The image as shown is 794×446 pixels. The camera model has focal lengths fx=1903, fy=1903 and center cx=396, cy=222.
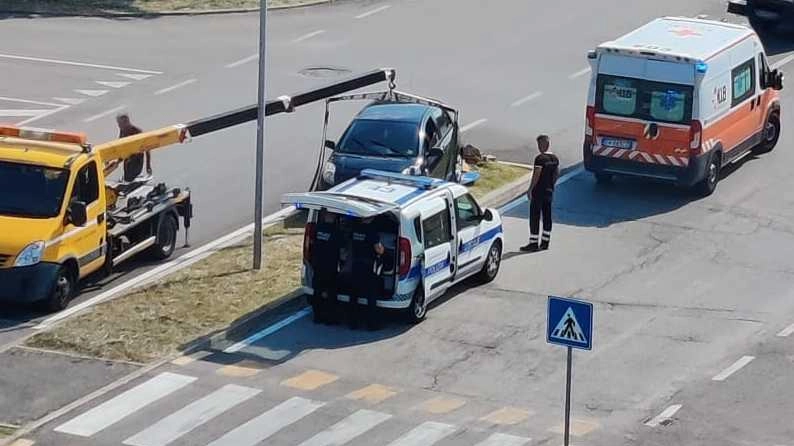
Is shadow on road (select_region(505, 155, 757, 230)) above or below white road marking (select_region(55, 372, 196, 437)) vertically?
above

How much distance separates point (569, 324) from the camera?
19812 millimetres

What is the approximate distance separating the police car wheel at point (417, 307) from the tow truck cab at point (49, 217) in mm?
4439

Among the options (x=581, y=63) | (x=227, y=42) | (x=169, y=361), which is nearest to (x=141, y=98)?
(x=227, y=42)

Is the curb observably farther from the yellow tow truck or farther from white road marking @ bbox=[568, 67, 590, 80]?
the yellow tow truck

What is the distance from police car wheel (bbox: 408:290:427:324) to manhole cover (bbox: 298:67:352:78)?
15.0 meters

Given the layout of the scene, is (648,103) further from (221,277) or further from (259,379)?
(259,379)

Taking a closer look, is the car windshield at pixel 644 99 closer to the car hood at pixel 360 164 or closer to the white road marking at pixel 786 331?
the car hood at pixel 360 164

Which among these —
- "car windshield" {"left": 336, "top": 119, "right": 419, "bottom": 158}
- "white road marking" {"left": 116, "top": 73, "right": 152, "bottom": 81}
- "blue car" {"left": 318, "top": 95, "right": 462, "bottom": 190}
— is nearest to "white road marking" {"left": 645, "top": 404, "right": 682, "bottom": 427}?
"blue car" {"left": 318, "top": 95, "right": 462, "bottom": 190}

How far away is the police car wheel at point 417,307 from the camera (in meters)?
24.8

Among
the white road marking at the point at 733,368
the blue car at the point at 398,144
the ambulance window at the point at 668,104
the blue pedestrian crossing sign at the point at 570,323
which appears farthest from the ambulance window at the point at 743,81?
the blue pedestrian crossing sign at the point at 570,323

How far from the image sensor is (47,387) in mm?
22734

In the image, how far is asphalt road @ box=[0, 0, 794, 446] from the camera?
22234mm

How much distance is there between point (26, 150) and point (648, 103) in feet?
35.3

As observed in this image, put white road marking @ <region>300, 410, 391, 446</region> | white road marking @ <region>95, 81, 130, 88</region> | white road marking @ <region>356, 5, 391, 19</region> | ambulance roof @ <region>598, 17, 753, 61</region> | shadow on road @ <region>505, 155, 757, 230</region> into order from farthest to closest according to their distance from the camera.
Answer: white road marking @ <region>356, 5, 391, 19</region>
white road marking @ <region>95, 81, 130, 88</region>
ambulance roof @ <region>598, 17, 753, 61</region>
shadow on road @ <region>505, 155, 757, 230</region>
white road marking @ <region>300, 410, 391, 446</region>
